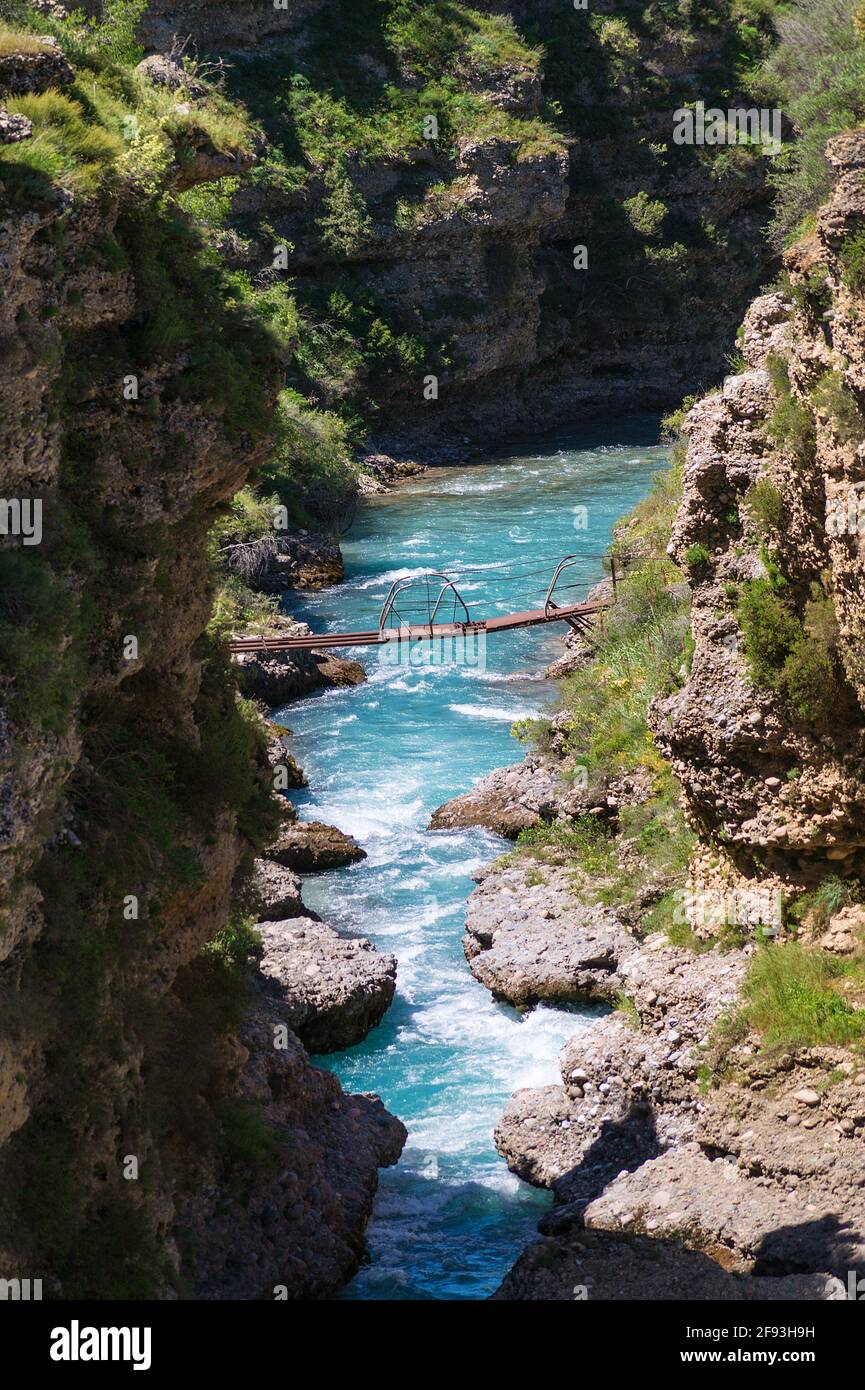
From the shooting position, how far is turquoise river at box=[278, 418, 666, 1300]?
565 inches

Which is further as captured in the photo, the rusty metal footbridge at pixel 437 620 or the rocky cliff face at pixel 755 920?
the rusty metal footbridge at pixel 437 620

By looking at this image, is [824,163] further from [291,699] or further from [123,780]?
[291,699]

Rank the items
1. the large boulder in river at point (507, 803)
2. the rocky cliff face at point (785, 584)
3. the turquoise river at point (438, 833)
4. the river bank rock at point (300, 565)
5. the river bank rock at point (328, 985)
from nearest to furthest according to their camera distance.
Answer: the rocky cliff face at point (785, 584) → the turquoise river at point (438, 833) → the river bank rock at point (328, 985) → the large boulder in river at point (507, 803) → the river bank rock at point (300, 565)

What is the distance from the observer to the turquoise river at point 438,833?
565 inches

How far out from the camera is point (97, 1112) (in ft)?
33.0

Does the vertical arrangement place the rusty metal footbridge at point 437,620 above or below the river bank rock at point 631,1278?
above

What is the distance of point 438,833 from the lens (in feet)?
75.0

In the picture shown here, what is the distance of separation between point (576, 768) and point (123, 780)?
35.5 ft

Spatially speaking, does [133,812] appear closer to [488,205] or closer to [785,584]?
[785,584]

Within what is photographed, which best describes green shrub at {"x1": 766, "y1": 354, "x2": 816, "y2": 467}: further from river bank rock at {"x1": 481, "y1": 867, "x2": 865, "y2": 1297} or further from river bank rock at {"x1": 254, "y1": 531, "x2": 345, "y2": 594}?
river bank rock at {"x1": 254, "y1": 531, "x2": 345, "y2": 594}

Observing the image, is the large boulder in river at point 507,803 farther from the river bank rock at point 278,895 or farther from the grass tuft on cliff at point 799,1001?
the grass tuft on cliff at point 799,1001

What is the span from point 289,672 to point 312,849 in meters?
7.49

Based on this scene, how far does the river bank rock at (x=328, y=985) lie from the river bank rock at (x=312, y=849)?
310 cm

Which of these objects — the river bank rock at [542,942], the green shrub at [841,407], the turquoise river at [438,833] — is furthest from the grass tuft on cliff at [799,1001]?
the green shrub at [841,407]
